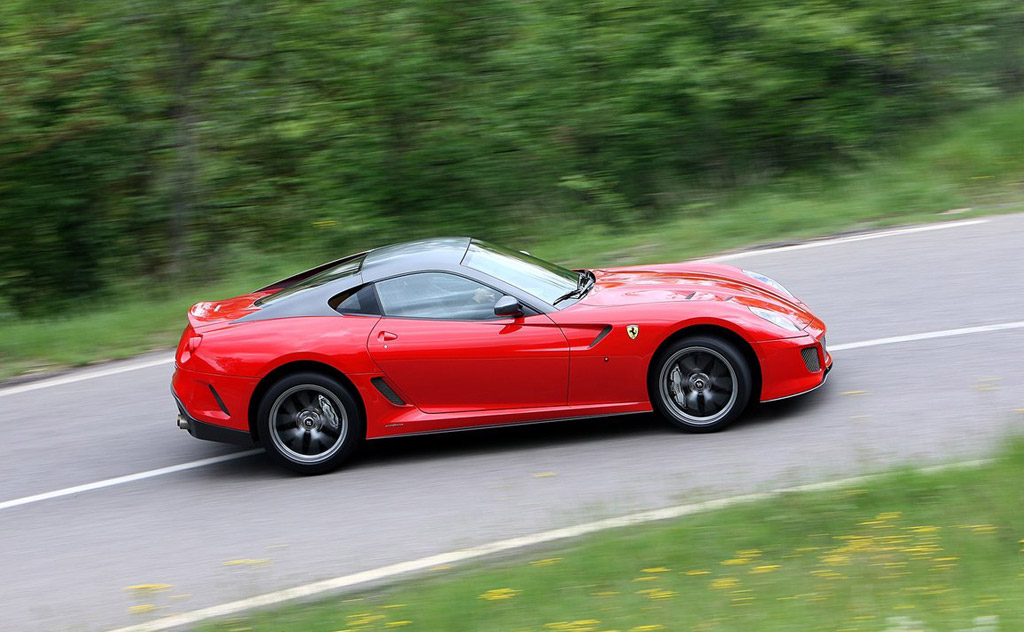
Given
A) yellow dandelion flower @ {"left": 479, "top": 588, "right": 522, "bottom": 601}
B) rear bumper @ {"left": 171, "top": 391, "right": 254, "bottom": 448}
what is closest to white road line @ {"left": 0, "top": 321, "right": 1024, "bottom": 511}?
rear bumper @ {"left": 171, "top": 391, "right": 254, "bottom": 448}

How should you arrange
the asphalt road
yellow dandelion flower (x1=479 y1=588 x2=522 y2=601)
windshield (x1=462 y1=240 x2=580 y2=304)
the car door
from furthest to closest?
windshield (x1=462 y1=240 x2=580 y2=304) < the car door < the asphalt road < yellow dandelion flower (x1=479 y1=588 x2=522 y2=601)

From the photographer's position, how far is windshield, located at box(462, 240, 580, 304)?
22.4 feet

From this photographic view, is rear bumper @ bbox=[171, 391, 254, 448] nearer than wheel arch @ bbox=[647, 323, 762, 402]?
No

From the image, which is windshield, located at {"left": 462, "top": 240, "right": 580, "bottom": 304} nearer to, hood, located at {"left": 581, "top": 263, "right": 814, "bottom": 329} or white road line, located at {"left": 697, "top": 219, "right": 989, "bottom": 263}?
hood, located at {"left": 581, "top": 263, "right": 814, "bottom": 329}

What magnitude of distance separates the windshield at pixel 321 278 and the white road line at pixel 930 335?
3499 mm

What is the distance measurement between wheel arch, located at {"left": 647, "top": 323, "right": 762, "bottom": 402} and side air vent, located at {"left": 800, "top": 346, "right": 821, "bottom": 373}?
0.31 meters

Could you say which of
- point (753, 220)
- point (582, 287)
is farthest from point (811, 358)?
point (753, 220)

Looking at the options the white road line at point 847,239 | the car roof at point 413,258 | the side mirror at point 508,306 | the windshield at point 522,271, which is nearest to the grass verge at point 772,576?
the side mirror at point 508,306

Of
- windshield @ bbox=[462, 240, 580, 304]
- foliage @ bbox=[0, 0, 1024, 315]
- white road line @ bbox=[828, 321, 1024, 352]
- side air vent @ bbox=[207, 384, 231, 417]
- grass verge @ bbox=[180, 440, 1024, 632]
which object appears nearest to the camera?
grass verge @ bbox=[180, 440, 1024, 632]

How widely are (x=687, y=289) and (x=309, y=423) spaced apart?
2588mm

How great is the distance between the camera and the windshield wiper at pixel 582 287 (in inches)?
269

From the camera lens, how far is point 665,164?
14180mm

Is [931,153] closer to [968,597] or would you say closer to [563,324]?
[563,324]

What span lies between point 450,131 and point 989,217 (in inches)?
261
